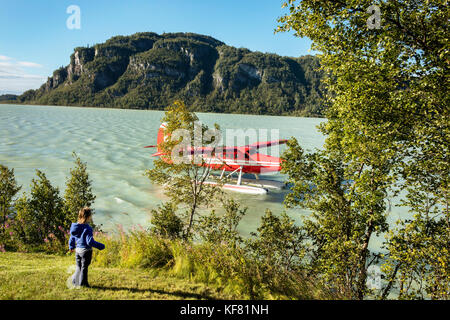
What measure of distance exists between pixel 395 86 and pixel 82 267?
687 centimetres

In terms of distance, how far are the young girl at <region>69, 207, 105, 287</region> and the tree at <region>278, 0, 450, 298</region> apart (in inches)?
215

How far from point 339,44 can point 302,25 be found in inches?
38.0

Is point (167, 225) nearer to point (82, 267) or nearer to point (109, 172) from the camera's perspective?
point (82, 267)

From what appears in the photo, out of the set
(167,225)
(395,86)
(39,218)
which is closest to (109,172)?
(39,218)

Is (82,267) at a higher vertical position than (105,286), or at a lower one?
higher

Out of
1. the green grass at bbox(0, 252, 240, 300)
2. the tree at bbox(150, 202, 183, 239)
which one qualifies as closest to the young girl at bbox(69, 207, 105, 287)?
the green grass at bbox(0, 252, 240, 300)

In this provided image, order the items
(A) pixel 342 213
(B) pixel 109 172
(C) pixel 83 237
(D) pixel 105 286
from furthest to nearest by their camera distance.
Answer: (B) pixel 109 172 < (A) pixel 342 213 < (D) pixel 105 286 < (C) pixel 83 237

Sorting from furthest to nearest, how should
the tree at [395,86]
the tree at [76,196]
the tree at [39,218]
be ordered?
the tree at [76,196] < the tree at [39,218] < the tree at [395,86]

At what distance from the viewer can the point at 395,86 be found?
468 centimetres

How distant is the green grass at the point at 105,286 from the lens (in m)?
4.48

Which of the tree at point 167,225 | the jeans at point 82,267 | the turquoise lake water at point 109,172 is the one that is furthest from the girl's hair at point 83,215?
the turquoise lake water at point 109,172

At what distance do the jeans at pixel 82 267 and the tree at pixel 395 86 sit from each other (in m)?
5.60

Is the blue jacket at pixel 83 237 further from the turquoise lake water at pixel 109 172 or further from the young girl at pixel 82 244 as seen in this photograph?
the turquoise lake water at pixel 109 172

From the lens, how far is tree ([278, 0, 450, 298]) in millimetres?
4449
